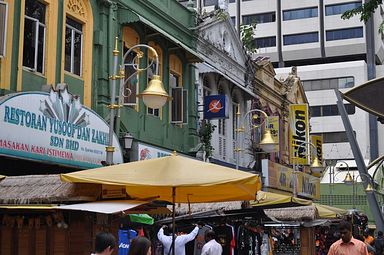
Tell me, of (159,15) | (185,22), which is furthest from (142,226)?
(185,22)

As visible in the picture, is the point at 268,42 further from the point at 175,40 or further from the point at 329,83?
the point at 175,40

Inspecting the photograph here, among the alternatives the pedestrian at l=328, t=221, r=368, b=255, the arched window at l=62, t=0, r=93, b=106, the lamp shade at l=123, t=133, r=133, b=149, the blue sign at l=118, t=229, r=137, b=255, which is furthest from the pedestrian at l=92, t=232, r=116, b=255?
the lamp shade at l=123, t=133, r=133, b=149

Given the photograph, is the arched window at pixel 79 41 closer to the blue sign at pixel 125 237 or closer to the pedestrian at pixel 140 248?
the blue sign at pixel 125 237

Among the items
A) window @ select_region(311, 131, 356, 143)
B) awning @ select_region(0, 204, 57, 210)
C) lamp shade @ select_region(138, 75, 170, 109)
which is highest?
window @ select_region(311, 131, 356, 143)

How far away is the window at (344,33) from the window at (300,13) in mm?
2805

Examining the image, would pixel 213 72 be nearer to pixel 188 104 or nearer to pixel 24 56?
pixel 188 104

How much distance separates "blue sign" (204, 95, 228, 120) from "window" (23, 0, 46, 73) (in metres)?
9.46

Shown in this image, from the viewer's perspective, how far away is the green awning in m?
14.4

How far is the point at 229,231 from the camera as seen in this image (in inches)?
567

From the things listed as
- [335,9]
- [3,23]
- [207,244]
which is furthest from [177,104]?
[335,9]

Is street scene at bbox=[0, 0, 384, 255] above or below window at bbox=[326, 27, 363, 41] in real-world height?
Answer: below

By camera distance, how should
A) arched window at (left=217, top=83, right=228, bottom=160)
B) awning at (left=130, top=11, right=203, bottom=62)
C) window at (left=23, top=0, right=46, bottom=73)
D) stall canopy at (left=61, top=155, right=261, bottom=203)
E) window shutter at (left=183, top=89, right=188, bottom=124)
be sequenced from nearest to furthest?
stall canopy at (left=61, top=155, right=261, bottom=203), window at (left=23, top=0, right=46, bottom=73), awning at (left=130, top=11, right=203, bottom=62), window shutter at (left=183, top=89, right=188, bottom=124), arched window at (left=217, top=83, right=228, bottom=160)

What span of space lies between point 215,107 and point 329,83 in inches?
1792

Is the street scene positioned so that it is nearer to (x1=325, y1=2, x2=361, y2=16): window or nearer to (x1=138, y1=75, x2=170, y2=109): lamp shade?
(x1=138, y1=75, x2=170, y2=109): lamp shade
